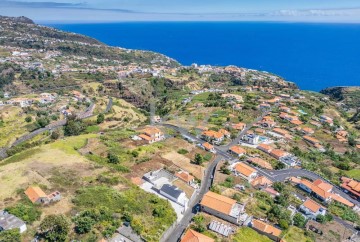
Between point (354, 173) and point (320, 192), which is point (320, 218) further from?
point (354, 173)

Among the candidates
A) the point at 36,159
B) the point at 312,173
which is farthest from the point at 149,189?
the point at 312,173

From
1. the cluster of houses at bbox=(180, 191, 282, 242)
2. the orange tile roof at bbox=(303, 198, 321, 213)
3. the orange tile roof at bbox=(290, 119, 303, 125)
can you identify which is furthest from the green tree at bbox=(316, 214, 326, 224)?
the orange tile roof at bbox=(290, 119, 303, 125)

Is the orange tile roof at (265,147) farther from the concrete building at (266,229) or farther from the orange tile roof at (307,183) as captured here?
the concrete building at (266,229)

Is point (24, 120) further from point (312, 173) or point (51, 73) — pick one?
point (312, 173)

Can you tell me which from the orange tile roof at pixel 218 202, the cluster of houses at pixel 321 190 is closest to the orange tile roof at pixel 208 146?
the cluster of houses at pixel 321 190

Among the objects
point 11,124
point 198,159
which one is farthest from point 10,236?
point 11,124
